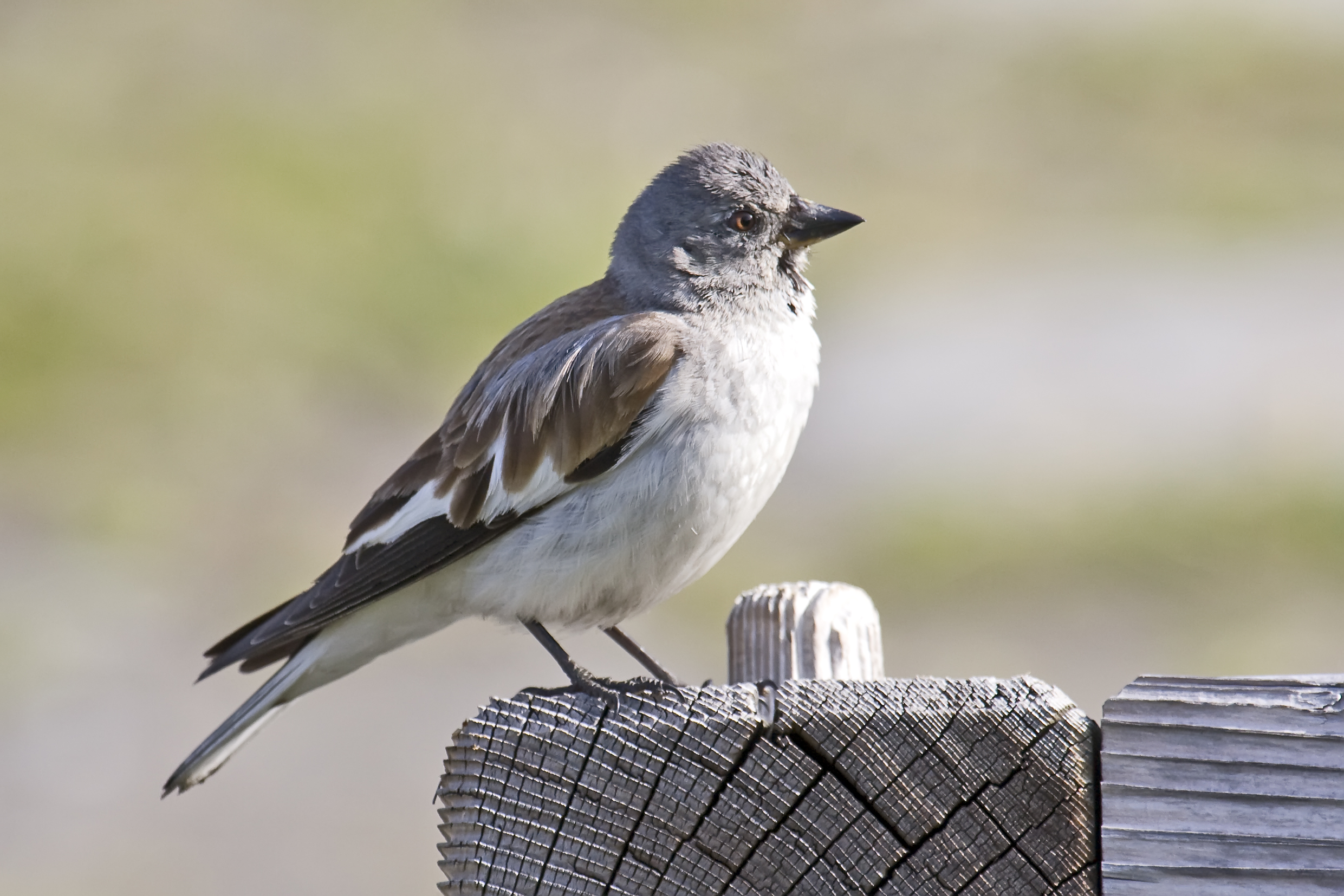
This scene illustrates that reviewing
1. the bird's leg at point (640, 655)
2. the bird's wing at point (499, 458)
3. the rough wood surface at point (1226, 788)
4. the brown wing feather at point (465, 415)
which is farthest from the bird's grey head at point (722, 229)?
the rough wood surface at point (1226, 788)

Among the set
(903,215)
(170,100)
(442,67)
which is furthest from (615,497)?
(442,67)

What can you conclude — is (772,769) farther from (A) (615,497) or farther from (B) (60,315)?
(B) (60,315)

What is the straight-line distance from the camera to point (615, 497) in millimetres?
3605

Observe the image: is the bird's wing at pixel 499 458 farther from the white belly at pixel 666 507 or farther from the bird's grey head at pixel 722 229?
the bird's grey head at pixel 722 229

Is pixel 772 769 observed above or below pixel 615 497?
below

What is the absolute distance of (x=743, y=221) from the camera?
427cm

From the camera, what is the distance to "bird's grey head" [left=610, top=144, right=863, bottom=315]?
13.7 ft

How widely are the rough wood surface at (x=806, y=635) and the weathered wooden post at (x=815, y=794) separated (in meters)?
0.77

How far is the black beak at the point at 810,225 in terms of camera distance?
14.1 feet

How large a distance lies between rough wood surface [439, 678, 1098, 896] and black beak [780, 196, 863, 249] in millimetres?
2494

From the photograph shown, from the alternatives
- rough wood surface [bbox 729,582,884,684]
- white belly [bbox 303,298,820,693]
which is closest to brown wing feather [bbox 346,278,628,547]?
white belly [bbox 303,298,820,693]

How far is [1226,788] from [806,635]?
1117 mm

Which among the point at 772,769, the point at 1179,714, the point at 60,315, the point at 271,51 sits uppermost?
the point at 271,51

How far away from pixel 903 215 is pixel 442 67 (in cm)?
531
